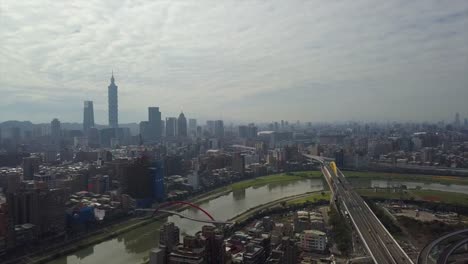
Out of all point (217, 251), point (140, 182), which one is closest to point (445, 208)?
point (217, 251)

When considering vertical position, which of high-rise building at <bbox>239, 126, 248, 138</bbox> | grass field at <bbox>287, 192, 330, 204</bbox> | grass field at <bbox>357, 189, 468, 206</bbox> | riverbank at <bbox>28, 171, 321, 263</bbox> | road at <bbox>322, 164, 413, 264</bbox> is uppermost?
high-rise building at <bbox>239, 126, 248, 138</bbox>

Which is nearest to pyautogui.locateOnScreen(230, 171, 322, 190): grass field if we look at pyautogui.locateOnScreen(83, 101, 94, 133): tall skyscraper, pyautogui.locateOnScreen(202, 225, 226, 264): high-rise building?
pyautogui.locateOnScreen(202, 225, 226, 264): high-rise building

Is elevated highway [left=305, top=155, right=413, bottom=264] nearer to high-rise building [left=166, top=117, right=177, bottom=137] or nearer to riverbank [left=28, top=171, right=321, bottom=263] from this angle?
riverbank [left=28, top=171, right=321, bottom=263]

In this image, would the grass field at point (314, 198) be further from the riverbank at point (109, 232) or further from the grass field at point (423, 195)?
the riverbank at point (109, 232)

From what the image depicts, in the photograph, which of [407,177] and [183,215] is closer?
[183,215]

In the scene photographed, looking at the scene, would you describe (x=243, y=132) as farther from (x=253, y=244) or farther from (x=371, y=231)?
(x=253, y=244)

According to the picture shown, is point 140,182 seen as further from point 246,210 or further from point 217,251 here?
point 217,251

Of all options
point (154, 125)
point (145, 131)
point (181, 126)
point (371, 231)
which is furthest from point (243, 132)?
point (371, 231)

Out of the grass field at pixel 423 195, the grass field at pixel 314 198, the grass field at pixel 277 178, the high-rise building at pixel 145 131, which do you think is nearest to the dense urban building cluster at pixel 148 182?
the grass field at pixel 277 178
